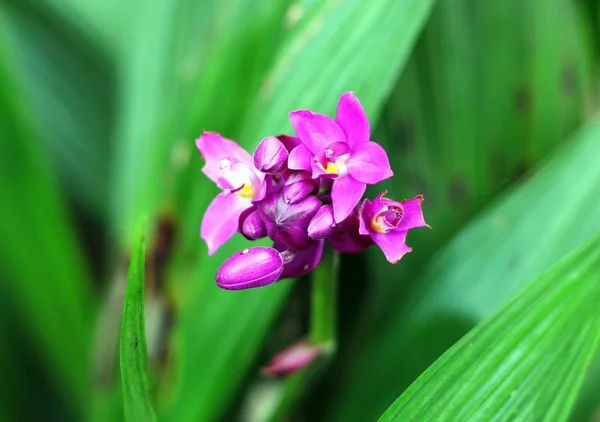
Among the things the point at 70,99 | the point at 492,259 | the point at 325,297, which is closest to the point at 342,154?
the point at 325,297

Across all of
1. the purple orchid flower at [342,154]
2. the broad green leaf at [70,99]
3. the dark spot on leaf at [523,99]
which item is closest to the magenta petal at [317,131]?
→ the purple orchid flower at [342,154]

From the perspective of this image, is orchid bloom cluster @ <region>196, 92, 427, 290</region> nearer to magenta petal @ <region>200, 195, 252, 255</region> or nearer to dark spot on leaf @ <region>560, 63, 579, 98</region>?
magenta petal @ <region>200, 195, 252, 255</region>

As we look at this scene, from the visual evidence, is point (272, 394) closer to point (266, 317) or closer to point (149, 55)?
point (266, 317)

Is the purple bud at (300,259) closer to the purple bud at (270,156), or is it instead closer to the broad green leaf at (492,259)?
the purple bud at (270,156)

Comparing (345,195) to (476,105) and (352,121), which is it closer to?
(352,121)

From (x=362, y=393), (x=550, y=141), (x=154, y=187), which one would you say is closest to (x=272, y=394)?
(x=362, y=393)

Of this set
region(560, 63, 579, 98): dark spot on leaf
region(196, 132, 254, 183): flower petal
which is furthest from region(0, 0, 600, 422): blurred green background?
region(196, 132, 254, 183): flower petal
